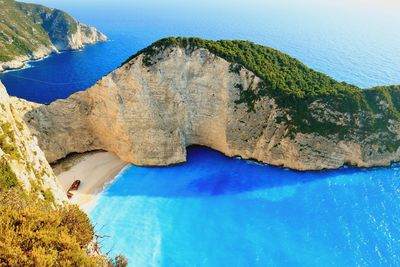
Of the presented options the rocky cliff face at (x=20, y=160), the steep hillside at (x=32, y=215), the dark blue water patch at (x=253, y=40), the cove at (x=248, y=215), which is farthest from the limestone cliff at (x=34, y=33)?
the steep hillside at (x=32, y=215)

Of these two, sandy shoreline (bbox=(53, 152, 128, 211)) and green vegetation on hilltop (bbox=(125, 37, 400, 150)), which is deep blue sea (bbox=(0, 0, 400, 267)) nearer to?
sandy shoreline (bbox=(53, 152, 128, 211))

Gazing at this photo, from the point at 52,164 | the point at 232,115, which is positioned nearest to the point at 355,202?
the point at 232,115

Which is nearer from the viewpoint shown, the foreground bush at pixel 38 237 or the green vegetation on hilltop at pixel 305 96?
the foreground bush at pixel 38 237

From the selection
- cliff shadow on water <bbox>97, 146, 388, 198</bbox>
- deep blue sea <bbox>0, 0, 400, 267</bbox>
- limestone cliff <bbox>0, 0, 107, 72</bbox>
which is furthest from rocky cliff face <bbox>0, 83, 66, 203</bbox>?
limestone cliff <bbox>0, 0, 107, 72</bbox>

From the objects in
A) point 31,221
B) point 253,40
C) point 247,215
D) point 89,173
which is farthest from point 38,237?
point 253,40

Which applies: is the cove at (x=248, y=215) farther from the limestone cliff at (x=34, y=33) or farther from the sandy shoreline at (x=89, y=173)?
the limestone cliff at (x=34, y=33)

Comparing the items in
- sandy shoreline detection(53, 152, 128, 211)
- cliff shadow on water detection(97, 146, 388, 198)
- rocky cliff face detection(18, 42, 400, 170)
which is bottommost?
sandy shoreline detection(53, 152, 128, 211)
